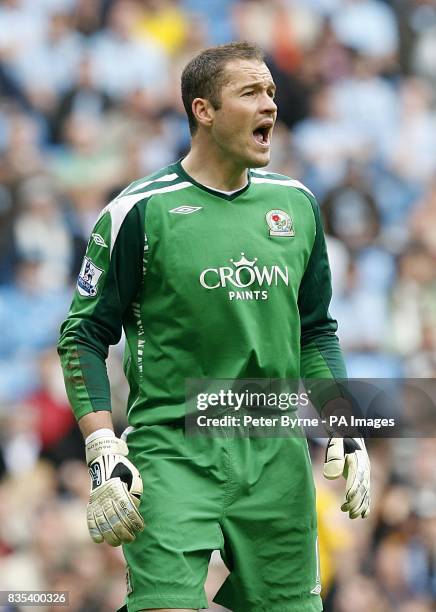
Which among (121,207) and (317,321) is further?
(317,321)

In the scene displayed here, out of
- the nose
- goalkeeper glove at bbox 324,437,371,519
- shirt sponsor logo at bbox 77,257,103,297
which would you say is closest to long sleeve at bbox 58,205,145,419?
shirt sponsor logo at bbox 77,257,103,297

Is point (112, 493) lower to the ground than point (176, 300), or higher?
lower

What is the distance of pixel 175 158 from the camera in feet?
31.7

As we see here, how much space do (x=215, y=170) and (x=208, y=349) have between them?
67cm

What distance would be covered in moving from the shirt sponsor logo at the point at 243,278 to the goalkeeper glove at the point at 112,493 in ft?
2.09

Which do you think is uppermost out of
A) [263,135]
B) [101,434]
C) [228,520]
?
[263,135]

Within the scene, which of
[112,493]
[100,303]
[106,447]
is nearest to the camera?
[112,493]

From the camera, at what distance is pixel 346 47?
1031 cm

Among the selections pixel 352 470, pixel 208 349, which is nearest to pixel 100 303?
pixel 208 349

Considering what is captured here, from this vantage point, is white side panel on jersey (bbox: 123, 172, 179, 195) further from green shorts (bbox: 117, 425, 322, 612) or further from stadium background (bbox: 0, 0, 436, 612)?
stadium background (bbox: 0, 0, 436, 612)

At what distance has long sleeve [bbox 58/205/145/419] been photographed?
4312mm

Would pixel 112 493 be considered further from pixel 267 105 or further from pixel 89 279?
pixel 267 105

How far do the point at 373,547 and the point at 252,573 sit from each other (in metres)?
4.43

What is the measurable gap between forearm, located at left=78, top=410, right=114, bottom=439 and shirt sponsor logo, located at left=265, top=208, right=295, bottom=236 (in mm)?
884
